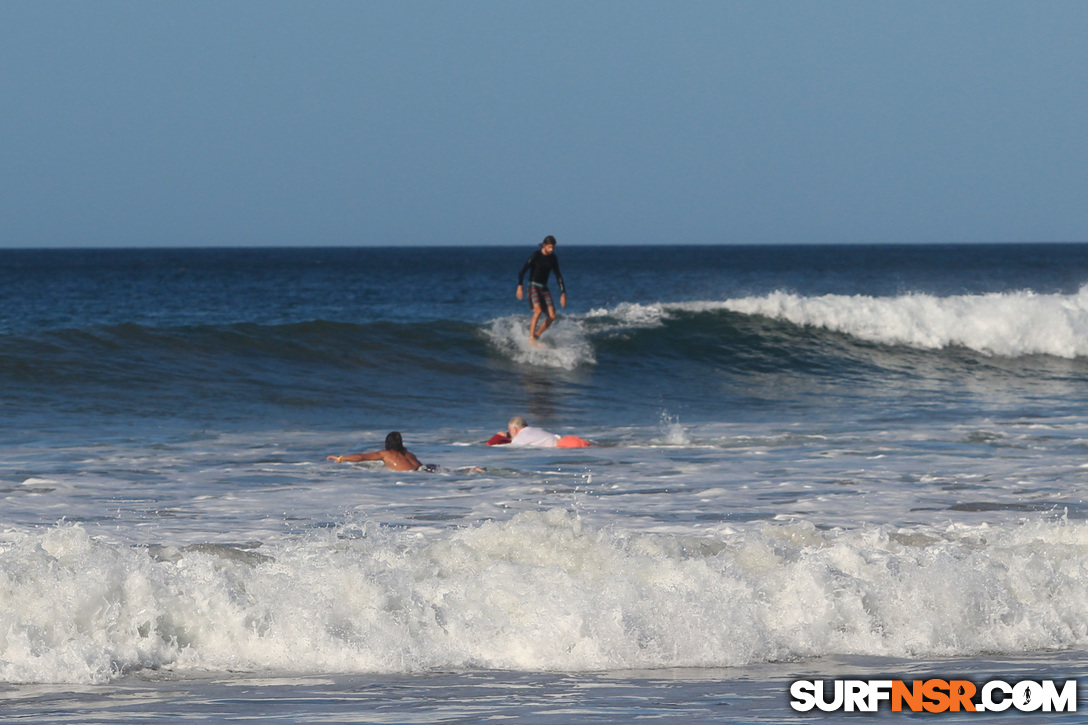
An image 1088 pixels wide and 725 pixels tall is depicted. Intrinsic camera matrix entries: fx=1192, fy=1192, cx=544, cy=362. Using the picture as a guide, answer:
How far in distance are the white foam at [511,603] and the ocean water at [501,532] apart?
0.02m

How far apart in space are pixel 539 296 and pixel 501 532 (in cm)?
1163

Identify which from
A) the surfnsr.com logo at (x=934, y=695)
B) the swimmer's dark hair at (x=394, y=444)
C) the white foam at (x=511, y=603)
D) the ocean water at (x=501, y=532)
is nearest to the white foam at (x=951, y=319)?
the ocean water at (x=501, y=532)

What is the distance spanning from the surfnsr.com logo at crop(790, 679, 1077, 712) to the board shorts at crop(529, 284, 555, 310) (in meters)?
13.0

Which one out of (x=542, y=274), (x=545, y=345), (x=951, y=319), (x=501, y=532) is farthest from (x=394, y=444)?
(x=951, y=319)

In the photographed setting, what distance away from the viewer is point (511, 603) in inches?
218

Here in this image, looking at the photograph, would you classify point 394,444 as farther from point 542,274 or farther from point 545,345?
point 545,345

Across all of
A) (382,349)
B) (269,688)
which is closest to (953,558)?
(269,688)

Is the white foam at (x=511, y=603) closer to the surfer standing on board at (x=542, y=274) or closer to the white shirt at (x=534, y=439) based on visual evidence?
the white shirt at (x=534, y=439)

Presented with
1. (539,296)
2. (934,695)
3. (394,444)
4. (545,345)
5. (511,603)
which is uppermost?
(539,296)

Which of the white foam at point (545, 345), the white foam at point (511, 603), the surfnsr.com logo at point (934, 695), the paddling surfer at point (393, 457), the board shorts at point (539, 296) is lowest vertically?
the surfnsr.com logo at point (934, 695)

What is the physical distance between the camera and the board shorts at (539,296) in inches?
698

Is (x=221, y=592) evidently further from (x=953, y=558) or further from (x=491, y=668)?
(x=953, y=558)

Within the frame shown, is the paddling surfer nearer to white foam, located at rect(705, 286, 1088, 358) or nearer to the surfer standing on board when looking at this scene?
the surfer standing on board

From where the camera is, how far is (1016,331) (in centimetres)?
2192
